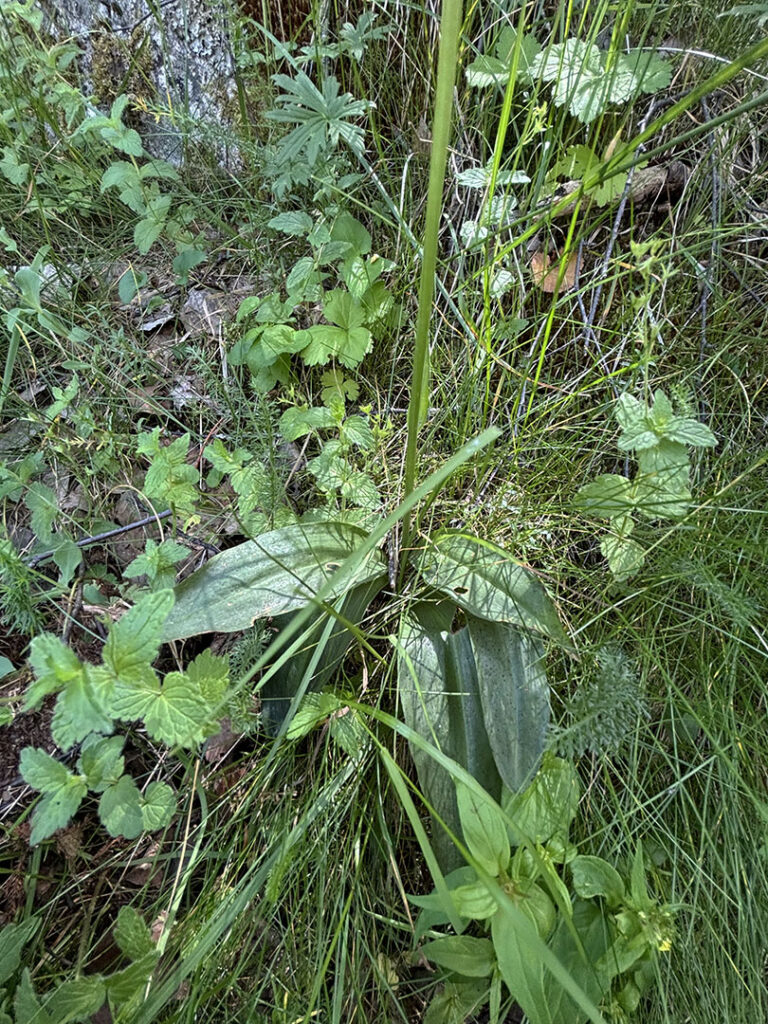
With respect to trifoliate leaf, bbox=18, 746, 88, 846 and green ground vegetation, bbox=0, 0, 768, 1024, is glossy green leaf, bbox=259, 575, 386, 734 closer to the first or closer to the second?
green ground vegetation, bbox=0, 0, 768, 1024

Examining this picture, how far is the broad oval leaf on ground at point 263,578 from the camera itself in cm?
98

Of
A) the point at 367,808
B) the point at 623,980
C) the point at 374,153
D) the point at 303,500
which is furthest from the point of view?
the point at 374,153

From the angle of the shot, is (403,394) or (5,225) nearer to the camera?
(403,394)

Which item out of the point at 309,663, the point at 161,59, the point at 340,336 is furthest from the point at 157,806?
the point at 161,59

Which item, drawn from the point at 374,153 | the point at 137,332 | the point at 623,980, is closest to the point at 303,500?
the point at 137,332

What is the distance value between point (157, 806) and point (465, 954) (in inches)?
17.4

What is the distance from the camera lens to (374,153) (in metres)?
1.41

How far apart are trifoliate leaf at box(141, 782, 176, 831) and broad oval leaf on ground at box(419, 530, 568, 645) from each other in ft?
1.55

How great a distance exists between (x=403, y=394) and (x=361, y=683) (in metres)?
0.55

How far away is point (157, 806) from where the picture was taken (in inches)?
37.5

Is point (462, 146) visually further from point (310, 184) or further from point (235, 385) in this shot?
point (235, 385)

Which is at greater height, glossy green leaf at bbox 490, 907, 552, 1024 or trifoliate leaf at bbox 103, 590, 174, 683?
trifoliate leaf at bbox 103, 590, 174, 683

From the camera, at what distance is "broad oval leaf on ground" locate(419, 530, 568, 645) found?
0.99m

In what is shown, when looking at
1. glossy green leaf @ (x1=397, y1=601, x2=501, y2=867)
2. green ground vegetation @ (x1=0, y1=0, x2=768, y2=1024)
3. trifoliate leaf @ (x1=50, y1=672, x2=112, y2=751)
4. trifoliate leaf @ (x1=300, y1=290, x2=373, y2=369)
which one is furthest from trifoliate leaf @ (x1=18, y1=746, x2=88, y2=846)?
trifoliate leaf @ (x1=300, y1=290, x2=373, y2=369)
